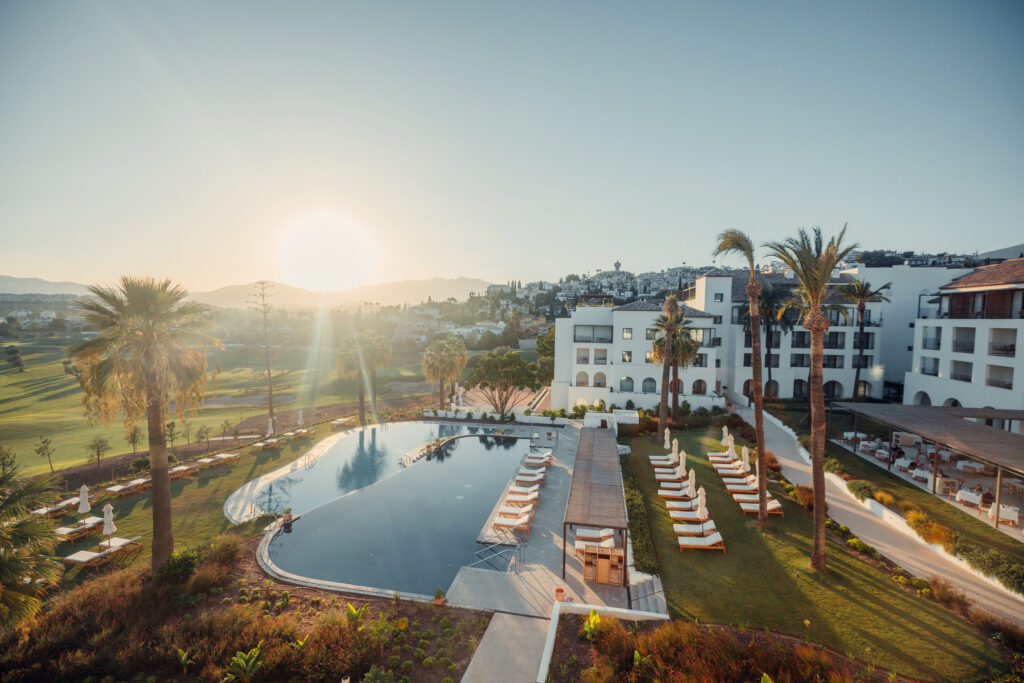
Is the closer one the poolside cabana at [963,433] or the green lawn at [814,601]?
the green lawn at [814,601]

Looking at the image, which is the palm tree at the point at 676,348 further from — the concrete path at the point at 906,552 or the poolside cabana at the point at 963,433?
the concrete path at the point at 906,552

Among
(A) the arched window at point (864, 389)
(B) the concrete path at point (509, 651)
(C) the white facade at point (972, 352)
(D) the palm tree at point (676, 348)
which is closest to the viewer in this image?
(B) the concrete path at point (509, 651)

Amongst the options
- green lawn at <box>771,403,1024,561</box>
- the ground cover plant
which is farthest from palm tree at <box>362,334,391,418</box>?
green lawn at <box>771,403,1024,561</box>

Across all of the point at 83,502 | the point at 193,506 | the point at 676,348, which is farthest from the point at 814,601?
the point at 83,502

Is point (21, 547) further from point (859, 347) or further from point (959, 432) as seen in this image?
point (859, 347)

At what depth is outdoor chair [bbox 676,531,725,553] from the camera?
12805mm

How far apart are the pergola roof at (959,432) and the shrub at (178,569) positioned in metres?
22.6

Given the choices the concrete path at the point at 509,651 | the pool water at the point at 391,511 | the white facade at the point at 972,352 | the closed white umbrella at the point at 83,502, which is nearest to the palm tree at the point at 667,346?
the pool water at the point at 391,511

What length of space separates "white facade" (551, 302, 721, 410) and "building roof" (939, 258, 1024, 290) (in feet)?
49.6

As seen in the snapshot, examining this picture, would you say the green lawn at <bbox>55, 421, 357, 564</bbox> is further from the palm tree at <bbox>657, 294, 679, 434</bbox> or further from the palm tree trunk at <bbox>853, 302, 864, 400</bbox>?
the palm tree trunk at <bbox>853, 302, 864, 400</bbox>

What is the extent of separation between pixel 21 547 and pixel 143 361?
4.89 m

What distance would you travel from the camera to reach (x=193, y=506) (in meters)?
16.5

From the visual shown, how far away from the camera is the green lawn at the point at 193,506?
13961mm

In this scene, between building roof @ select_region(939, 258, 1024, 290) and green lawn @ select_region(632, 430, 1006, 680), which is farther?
building roof @ select_region(939, 258, 1024, 290)
